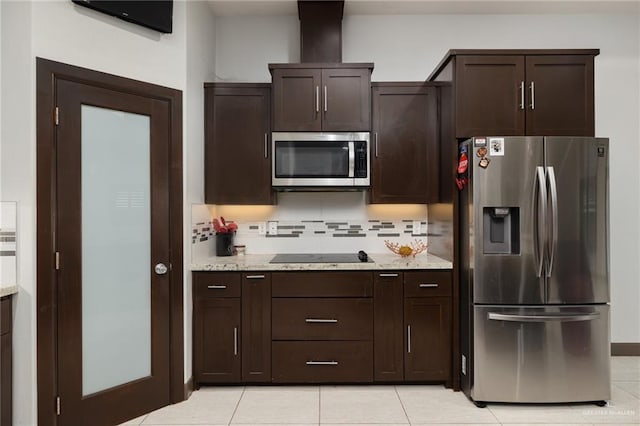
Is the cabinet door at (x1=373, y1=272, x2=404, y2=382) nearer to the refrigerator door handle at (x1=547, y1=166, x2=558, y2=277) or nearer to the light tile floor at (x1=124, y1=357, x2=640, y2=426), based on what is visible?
the light tile floor at (x1=124, y1=357, x2=640, y2=426)

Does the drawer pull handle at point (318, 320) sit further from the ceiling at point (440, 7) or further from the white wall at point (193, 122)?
the ceiling at point (440, 7)

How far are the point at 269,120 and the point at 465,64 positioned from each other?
58.1 inches

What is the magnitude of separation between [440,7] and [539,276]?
2359 millimetres

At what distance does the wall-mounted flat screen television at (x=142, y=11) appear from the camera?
2.29 metres

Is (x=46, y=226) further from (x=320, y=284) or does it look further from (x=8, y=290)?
(x=320, y=284)

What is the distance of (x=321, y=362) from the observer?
2859 mm

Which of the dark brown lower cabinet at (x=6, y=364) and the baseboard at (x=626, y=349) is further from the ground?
the dark brown lower cabinet at (x=6, y=364)

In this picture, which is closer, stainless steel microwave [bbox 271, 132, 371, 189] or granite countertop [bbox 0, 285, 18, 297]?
granite countertop [bbox 0, 285, 18, 297]

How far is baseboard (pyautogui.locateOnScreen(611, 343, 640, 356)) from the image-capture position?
3.48 meters

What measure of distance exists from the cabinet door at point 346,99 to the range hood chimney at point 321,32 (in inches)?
13.3

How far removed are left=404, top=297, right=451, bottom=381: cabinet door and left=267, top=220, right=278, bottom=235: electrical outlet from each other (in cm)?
129

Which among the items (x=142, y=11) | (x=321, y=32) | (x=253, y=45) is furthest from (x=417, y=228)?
(x=142, y=11)

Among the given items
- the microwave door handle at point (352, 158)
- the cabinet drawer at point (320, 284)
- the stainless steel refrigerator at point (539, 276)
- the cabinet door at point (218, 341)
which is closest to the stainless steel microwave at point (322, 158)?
the microwave door handle at point (352, 158)

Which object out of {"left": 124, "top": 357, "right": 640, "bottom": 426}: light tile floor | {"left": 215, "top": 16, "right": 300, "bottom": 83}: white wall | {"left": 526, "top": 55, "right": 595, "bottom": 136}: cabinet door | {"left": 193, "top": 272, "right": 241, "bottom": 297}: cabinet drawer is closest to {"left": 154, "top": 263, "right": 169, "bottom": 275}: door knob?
{"left": 193, "top": 272, "right": 241, "bottom": 297}: cabinet drawer
